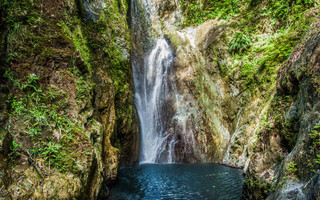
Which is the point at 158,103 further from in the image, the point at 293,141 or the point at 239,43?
the point at 293,141

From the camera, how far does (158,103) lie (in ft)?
51.2

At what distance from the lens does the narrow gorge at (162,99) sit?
3502 millimetres

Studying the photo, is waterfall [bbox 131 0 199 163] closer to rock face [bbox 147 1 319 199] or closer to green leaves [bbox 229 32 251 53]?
rock face [bbox 147 1 319 199]

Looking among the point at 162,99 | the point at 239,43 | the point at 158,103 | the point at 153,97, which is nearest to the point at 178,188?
the point at 158,103

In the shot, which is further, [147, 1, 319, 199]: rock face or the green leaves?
the green leaves

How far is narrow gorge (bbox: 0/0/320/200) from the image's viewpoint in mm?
3502

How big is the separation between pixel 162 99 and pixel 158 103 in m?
0.48

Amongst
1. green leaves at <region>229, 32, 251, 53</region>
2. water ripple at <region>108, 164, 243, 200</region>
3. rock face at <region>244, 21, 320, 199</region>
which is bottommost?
water ripple at <region>108, 164, 243, 200</region>

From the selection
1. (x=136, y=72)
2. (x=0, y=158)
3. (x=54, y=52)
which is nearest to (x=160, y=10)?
(x=136, y=72)

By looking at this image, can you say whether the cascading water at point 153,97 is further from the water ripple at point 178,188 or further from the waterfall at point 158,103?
the water ripple at point 178,188

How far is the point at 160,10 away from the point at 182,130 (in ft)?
43.2

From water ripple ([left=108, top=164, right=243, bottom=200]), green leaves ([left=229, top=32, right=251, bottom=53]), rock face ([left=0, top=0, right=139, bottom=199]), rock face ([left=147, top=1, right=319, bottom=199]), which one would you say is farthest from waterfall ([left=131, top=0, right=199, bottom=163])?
rock face ([left=0, top=0, right=139, bottom=199])

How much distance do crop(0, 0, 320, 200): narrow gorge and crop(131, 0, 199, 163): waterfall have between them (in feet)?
0.32

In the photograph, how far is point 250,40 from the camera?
12117 mm
